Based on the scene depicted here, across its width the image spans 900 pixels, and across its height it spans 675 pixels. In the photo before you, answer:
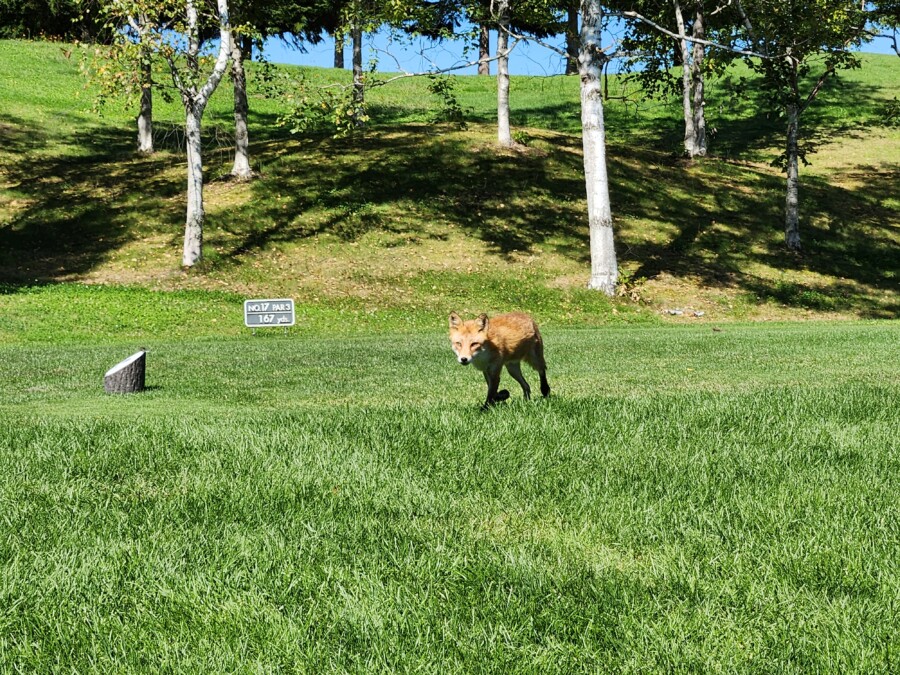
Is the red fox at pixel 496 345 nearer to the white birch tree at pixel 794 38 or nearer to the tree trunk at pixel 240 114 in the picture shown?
the white birch tree at pixel 794 38

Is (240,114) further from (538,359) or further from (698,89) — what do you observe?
(538,359)

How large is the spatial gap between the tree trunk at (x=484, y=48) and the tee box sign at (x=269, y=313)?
9.42 metres

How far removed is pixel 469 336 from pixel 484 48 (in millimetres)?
52791

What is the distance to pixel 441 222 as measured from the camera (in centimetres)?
3284

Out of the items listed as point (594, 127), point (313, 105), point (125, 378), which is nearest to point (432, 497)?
point (125, 378)

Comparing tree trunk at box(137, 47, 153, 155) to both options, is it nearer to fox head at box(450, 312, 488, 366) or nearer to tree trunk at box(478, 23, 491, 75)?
tree trunk at box(478, 23, 491, 75)

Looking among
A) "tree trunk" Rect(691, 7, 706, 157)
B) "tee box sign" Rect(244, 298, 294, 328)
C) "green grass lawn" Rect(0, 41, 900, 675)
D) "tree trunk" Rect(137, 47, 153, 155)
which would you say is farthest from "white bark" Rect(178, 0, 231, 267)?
"tree trunk" Rect(691, 7, 706, 157)

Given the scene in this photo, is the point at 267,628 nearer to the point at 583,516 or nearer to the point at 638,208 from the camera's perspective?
the point at 583,516

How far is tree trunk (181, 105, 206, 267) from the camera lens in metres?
27.6

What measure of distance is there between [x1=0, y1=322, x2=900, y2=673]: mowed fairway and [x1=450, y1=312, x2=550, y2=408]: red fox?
475mm

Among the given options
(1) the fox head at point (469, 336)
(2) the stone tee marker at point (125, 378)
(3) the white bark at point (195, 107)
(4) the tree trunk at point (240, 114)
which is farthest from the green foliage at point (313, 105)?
(1) the fox head at point (469, 336)

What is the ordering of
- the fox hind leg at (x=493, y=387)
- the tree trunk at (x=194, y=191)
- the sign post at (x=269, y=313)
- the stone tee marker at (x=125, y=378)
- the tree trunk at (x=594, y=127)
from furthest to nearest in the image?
the tree trunk at (x=194, y=191) → the tree trunk at (x=594, y=127) → the sign post at (x=269, y=313) → the stone tee marker at (x=125, y=378) → the fox hind leg at (x=493, y=387)

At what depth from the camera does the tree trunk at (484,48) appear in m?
26.2

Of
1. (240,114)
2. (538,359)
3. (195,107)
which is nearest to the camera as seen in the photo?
(538,359)
